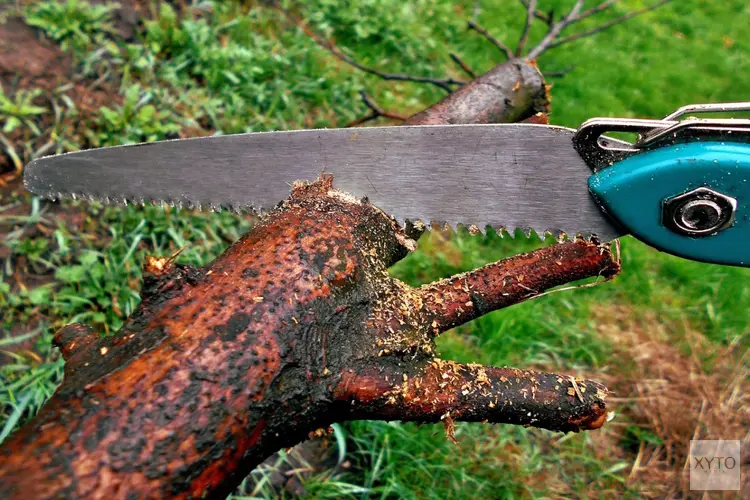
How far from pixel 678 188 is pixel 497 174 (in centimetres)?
56

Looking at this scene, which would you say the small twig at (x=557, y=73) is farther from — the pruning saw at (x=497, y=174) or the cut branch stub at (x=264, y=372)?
the cut branch stub at (x=264, y=372)

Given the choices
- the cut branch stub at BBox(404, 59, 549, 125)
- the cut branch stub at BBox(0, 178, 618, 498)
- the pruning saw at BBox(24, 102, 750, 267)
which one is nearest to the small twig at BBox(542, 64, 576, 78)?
the cut branch stub at BBox(404, 59, 549, 125)

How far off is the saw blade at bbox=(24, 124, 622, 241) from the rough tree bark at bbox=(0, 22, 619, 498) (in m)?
0.12

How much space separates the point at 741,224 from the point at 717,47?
19.9 feet

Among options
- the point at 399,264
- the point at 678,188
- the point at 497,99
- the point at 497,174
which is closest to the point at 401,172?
the point at 497,174

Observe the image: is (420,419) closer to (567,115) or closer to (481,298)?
(481,298)

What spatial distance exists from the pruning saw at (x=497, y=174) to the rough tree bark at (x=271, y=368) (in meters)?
0.16

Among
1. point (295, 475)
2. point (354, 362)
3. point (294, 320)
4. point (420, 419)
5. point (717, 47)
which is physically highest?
point (717, 47)

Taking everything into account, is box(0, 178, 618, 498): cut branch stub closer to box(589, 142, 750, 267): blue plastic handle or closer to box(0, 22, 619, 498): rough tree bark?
box(0, 22, 619, 498): rough tree bark

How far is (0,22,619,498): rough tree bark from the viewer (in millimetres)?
1205

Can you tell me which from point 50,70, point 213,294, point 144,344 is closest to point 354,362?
point 213,294

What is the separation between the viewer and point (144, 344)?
1378 millimetres

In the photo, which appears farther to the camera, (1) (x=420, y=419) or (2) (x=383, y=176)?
(2) (x=383, y=176)

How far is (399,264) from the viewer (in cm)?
386
